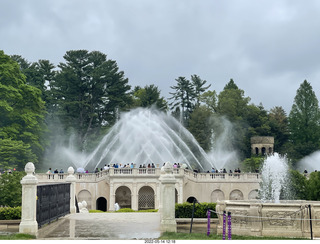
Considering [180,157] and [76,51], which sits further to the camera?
[76,51]

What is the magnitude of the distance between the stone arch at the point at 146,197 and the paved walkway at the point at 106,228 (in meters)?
25.6

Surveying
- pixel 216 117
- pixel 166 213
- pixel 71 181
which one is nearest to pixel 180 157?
pixel 216 117

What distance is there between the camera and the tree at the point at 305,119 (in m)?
87.8

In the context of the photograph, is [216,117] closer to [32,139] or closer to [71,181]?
[32,139]

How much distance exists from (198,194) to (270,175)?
13.7 m

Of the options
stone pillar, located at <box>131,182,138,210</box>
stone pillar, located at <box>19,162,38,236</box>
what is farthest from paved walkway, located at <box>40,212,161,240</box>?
stone pillar, located at <box>131,182,138,210</box>

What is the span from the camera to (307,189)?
1303 inches

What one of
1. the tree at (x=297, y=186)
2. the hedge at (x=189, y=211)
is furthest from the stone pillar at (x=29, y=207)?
the tree at (x=297, y=186)

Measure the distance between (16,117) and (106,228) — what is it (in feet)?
145

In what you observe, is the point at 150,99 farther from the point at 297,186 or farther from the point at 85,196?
Answer: the point at 297,186

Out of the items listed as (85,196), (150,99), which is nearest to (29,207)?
(85,196)

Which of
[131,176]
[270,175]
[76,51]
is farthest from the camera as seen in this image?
[76,51]

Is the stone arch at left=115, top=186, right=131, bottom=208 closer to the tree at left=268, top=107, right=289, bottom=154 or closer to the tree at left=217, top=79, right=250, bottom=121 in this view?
the tree at left=217, top=79, right=250, bottom=121

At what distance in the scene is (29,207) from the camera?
19094mm
